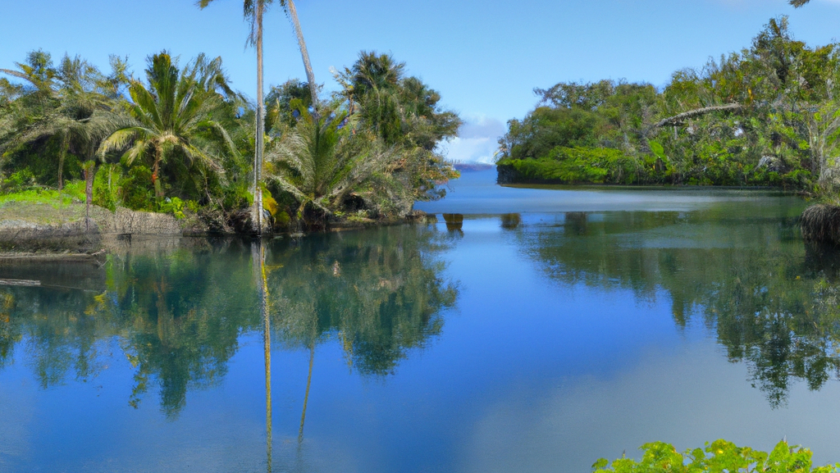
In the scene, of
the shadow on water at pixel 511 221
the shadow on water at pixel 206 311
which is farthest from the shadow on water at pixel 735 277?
the shadow on water at pixel 206 311

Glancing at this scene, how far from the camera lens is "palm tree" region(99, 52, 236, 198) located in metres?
19.5

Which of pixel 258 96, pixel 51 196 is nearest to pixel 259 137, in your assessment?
pixel 258 96

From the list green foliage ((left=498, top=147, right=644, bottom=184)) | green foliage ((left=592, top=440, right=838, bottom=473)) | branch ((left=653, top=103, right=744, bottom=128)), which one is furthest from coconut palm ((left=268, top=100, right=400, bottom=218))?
green foliage ((left=498, top=147, right=644, bottom=184))

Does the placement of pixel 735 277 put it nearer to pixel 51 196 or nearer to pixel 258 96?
pixel 258 96

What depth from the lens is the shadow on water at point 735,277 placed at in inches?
290

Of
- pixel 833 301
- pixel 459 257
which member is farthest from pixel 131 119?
pixel 833 301

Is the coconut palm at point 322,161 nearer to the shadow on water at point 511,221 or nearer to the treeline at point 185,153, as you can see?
the treeline at point 185,153

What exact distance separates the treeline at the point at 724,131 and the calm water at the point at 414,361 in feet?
29.7

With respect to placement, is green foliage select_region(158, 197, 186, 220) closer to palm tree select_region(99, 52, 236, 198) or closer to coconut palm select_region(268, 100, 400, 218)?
palm tree select_region(99, 52, 236, 198)

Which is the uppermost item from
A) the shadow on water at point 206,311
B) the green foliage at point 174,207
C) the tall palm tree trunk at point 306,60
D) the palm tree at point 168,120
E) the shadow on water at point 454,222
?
the tall palm tree trunk at point 306,60

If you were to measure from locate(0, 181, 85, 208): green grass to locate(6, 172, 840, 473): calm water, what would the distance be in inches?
233

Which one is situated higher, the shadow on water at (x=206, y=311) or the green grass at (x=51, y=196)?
the green grass at (x=51, y=196)

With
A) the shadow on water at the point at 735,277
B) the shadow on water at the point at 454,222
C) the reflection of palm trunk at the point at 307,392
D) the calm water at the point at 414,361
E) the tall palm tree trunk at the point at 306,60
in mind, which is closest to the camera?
the calm water at the point at 414,361

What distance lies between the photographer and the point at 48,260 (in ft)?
48.5
